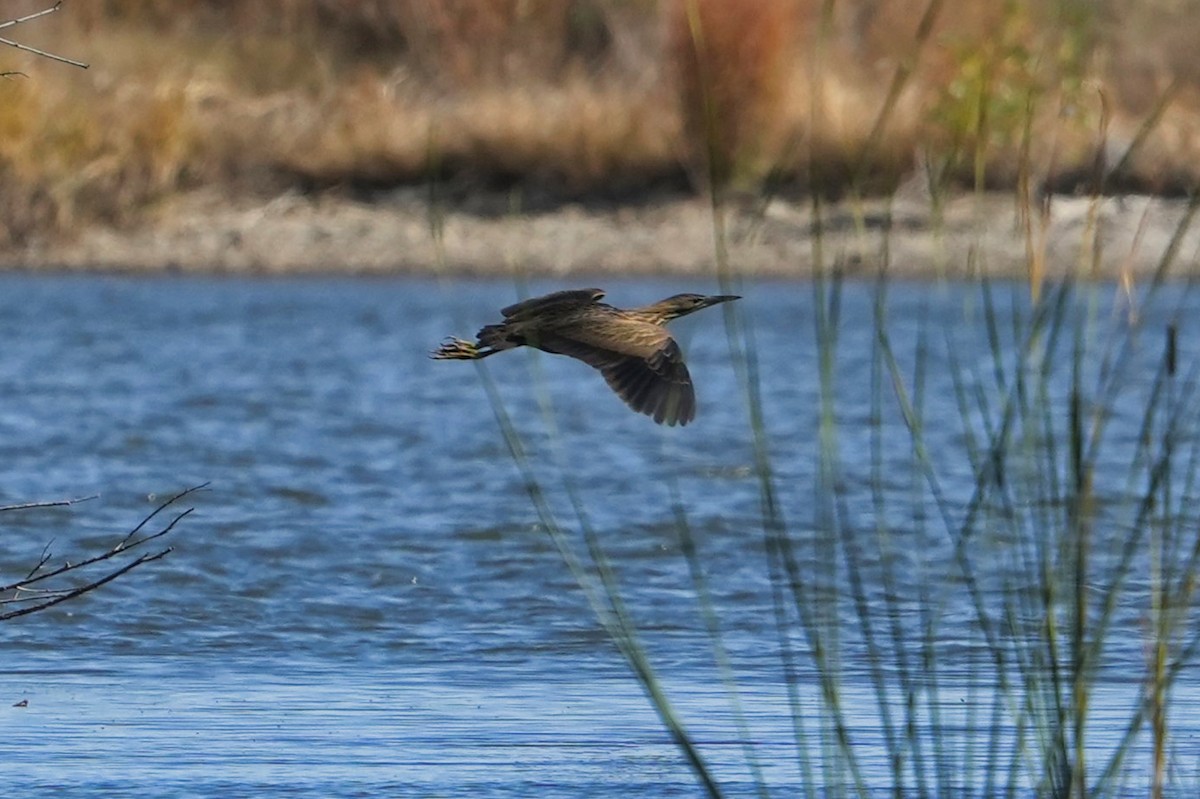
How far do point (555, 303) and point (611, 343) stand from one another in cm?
15

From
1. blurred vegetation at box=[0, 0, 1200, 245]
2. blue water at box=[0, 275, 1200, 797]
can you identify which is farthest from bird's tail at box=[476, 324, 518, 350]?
blurred vegetation at box=[0, 0, 1200, 245]

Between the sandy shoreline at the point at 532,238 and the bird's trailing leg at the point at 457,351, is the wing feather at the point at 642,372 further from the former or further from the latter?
the sandy shoreline at the point at 532,238

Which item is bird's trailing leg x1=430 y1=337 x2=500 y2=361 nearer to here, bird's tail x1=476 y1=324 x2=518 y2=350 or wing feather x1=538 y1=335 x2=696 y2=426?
bird's tail x1=476 y1=324 x2=518 y2=350

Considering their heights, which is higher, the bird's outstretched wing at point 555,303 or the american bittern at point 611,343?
the bird's outstretched wing at point 555,303

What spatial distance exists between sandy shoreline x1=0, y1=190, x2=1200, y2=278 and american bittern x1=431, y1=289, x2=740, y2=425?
1003cm

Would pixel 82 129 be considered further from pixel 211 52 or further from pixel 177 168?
pixel 211 52

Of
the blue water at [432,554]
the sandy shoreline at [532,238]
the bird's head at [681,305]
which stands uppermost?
the bird's head at [681,305]

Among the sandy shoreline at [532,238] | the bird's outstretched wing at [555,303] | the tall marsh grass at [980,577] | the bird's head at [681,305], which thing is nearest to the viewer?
the tall marsh grass at [980,577]

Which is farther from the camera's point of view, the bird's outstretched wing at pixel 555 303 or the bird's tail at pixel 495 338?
the bird's outstretched wing at pixel 555 303

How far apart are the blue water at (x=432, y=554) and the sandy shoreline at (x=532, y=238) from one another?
38.1 inches

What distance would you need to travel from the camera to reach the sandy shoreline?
15.7 metres

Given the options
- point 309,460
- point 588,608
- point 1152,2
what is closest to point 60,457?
point 309,460

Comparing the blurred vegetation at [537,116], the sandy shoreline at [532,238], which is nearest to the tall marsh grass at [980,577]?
the sandy shoreline at [532,238]

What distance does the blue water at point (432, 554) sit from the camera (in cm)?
506
